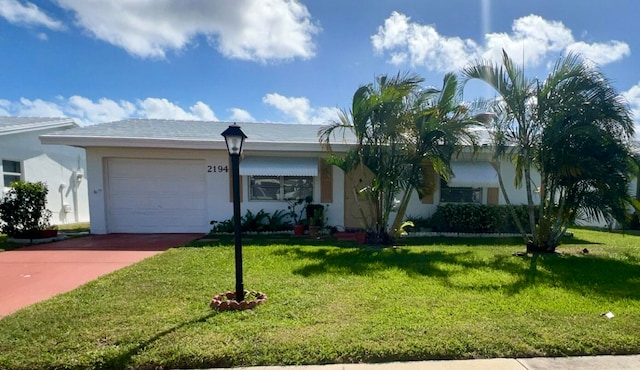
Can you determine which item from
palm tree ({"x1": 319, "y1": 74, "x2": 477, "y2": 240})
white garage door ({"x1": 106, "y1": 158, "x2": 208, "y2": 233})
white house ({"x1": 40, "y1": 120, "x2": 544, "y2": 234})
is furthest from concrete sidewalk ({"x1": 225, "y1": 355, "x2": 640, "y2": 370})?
white garage door ({"x1": 106, "y1": 158, "x2": 208, "y2": 233})

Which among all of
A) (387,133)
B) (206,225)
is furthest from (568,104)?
(206,225)

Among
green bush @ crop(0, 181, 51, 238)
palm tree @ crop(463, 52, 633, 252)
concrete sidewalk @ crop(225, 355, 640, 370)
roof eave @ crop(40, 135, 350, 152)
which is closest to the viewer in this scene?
concrete sidewalk @ crop(225, 355, 640, 370)

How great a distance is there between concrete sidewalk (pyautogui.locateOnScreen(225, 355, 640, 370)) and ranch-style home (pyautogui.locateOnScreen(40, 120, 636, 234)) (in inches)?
325

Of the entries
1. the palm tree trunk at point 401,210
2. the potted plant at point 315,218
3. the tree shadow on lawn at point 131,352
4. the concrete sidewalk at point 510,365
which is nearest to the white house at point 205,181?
the potted plant at point 315,218

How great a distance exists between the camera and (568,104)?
25.0 ft

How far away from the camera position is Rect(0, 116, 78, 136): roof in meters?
13.2

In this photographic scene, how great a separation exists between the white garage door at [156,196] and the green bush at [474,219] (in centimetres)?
928

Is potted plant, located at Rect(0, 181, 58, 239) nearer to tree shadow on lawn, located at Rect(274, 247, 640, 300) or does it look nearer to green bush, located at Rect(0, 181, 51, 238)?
green bush, located at Rect(0, 181, 51, 238)

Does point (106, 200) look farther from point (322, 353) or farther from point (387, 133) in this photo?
Result: point (322, 353)

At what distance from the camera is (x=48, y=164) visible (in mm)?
15117

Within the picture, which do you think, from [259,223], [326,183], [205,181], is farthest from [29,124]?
[326,183]

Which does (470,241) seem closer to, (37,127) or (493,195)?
(493,195)

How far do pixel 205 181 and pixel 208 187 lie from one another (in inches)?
10.6

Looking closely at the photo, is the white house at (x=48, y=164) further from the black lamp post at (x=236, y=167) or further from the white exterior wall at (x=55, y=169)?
the black lamp post at (x=236, y=167)
